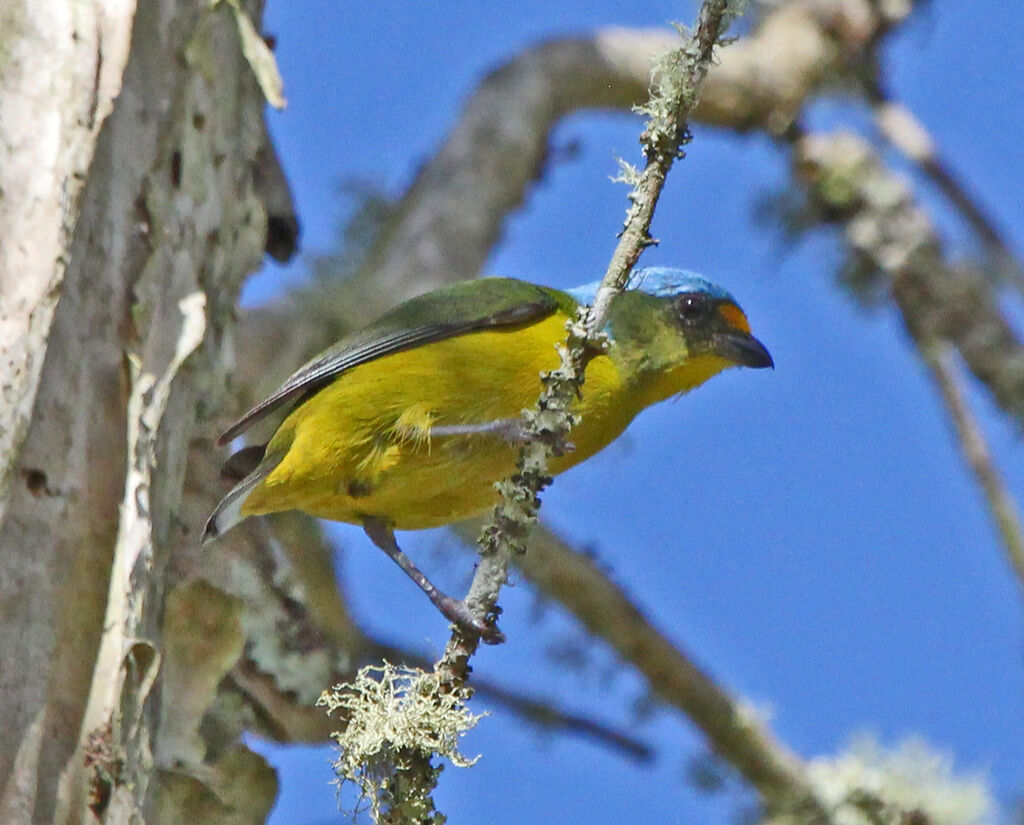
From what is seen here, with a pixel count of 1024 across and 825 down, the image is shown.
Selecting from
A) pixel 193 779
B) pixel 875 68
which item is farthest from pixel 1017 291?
pixel 193 779

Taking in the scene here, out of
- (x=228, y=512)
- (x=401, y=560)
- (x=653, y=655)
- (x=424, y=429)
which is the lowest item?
(x=228, y=512)

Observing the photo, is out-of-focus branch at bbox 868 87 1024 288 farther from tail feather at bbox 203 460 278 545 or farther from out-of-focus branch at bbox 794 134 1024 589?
tail feather at bbox 203 460 278 545

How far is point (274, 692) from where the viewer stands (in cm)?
379

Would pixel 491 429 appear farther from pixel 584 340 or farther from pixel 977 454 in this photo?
pixel 977 454

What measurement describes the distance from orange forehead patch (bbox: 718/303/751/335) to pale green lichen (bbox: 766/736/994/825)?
167cm

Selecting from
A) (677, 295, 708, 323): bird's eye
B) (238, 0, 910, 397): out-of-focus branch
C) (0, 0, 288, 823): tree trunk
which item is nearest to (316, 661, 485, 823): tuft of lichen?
(0, 0, 288, 823): tree trunk

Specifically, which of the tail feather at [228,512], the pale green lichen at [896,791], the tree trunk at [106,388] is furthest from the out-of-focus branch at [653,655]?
the tree trunk at [106,388]

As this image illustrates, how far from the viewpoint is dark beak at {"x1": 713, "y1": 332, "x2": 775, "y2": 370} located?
4.44 m

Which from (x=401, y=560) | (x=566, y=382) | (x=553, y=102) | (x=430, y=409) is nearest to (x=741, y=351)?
(x=430, y=409)

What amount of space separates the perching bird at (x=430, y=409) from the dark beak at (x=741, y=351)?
18 cm

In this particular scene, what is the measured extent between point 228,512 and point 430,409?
64 cm

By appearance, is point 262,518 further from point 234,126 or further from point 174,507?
point 234,126

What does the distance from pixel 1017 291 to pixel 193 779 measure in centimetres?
427

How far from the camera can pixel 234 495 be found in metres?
3.60
